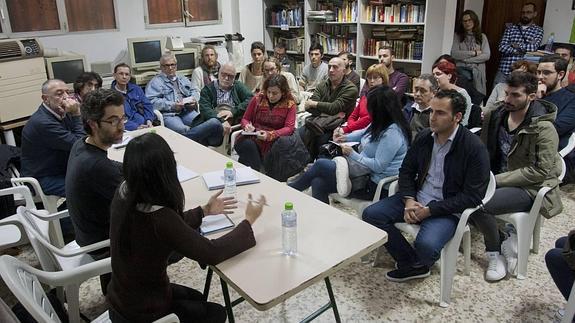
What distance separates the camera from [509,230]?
2.78 metres

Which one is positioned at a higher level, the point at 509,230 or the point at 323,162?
the point at 323,162

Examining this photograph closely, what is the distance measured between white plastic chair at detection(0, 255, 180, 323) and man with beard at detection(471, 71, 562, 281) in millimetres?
1933

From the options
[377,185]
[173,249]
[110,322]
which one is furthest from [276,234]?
[377,185]

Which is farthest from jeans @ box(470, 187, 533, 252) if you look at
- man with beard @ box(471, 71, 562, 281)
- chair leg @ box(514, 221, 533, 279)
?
chair leg @ box(514, 221, 533, 279)

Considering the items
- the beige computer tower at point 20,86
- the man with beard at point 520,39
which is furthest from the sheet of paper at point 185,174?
the man with beard at point 520,39

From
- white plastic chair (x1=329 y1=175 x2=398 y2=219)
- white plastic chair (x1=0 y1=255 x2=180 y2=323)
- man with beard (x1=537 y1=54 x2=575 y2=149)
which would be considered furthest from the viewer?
man with beard (x1=537 y1=54 x2=575 y2=149)

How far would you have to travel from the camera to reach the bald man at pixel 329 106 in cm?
385

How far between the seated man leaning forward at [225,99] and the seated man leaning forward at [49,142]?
1.48m

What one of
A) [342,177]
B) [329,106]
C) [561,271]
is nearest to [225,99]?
[329,106]

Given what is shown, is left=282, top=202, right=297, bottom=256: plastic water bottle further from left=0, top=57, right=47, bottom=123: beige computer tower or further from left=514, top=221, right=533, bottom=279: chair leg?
left=0, top=57, right=47, bottom=123: beige computer tower

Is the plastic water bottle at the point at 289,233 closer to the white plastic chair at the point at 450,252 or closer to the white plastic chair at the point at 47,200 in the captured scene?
the white plastic chair at the point at 450,252

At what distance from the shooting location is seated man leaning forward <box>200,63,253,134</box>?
4125mm

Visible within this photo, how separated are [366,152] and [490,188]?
2.53ft

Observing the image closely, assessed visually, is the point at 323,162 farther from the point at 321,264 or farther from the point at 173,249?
the point at 173,249
